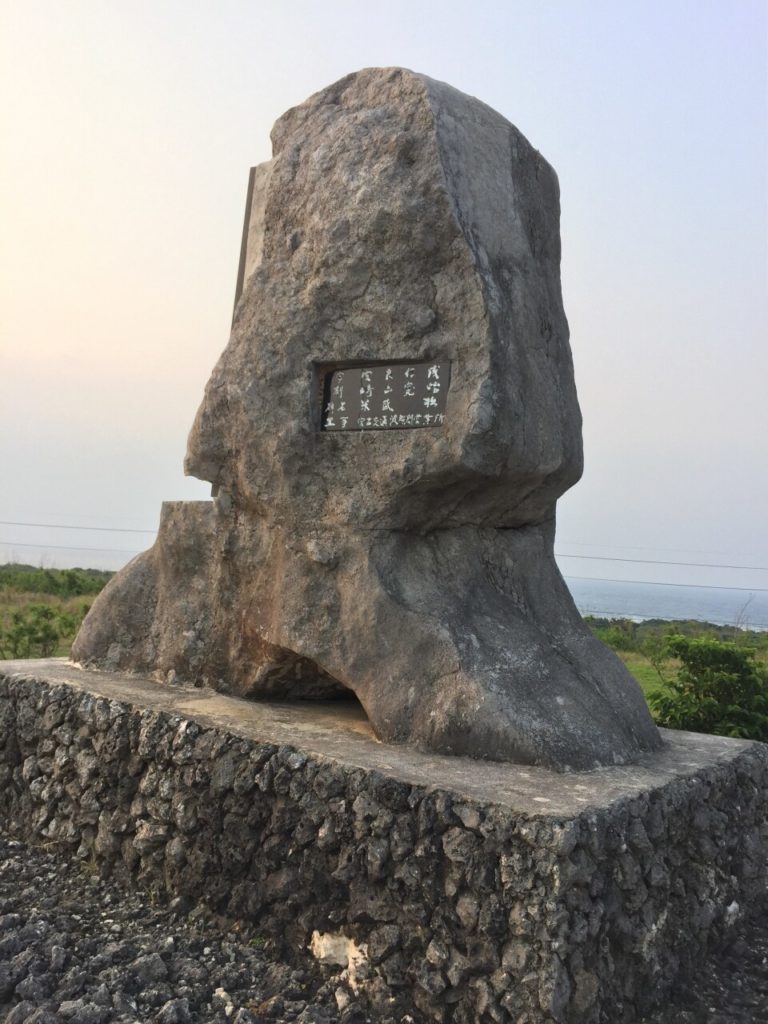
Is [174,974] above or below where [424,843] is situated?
below

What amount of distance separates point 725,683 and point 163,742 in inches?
145

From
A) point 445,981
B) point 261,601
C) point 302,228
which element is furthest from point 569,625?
point 302,228

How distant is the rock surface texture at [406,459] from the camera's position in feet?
11.7

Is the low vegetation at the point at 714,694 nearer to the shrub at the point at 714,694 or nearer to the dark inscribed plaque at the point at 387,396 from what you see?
the shrub at the point at 714,694

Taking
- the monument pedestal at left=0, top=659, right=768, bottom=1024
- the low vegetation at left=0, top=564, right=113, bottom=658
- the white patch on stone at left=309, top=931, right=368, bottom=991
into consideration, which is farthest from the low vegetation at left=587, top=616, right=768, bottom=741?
the low vegetation at left=0, top=564, right=113, bottom=658

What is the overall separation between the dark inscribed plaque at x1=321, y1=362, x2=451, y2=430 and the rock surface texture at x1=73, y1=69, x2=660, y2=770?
0.04 m

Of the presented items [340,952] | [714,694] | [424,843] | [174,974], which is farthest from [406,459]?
[714,694]

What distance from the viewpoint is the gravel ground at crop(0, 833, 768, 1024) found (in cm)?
280

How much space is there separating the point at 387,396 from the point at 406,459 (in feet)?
1.00

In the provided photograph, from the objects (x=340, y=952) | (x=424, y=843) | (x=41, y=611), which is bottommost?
(x=340, y=952)

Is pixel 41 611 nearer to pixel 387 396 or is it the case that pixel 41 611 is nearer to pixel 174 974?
pixel 387 396

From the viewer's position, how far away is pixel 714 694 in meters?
5.83

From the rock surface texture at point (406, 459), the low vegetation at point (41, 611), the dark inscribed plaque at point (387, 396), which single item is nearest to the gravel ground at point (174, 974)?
the rock surface texture at point (406, 459)

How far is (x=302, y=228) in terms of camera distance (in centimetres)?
409
